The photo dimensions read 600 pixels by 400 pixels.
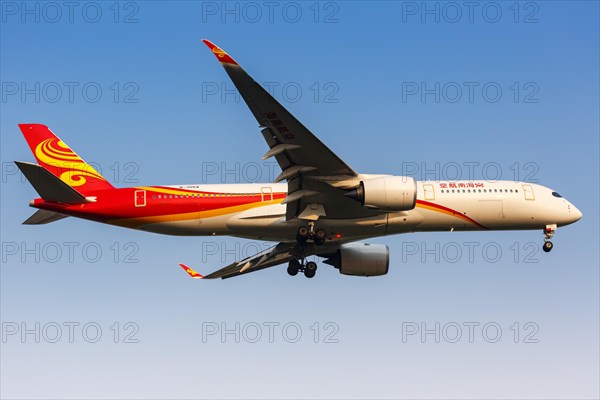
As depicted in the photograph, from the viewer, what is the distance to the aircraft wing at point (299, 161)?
40.0 metres

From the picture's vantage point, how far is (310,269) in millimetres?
51500

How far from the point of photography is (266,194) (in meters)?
48.9

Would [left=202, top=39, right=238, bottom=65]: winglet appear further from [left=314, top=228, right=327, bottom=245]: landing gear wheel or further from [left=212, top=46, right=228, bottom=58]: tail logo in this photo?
[left=314, top=228, right=327, bottom=245]: landing gear wheel

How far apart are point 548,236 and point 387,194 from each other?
1063cm

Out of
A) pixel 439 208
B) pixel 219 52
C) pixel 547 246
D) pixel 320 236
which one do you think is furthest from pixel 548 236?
pixel 219 52

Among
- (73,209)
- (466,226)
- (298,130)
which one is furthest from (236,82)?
(466,226)

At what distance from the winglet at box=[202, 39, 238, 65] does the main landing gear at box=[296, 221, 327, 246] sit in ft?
39.4

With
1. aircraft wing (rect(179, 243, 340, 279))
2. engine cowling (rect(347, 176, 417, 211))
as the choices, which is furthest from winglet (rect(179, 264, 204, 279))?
engine cowling (rect(347, 176, 417, 211))

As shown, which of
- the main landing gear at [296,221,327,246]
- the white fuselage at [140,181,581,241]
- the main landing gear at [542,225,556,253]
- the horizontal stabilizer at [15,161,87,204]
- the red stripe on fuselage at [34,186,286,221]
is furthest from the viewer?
the main landing gear at [542,225,556,253]

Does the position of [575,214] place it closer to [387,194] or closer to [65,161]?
[387,194]

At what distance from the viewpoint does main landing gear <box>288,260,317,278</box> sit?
51500mm

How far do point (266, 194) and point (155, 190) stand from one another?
5470mm

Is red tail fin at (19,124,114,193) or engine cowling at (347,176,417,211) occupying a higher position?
red tail fin at (19,124,114,193)

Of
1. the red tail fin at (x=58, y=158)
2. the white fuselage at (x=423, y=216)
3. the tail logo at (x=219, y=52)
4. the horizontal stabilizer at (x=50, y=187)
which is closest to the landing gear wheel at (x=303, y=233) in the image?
the white fuselage at (x=423, y=216)
